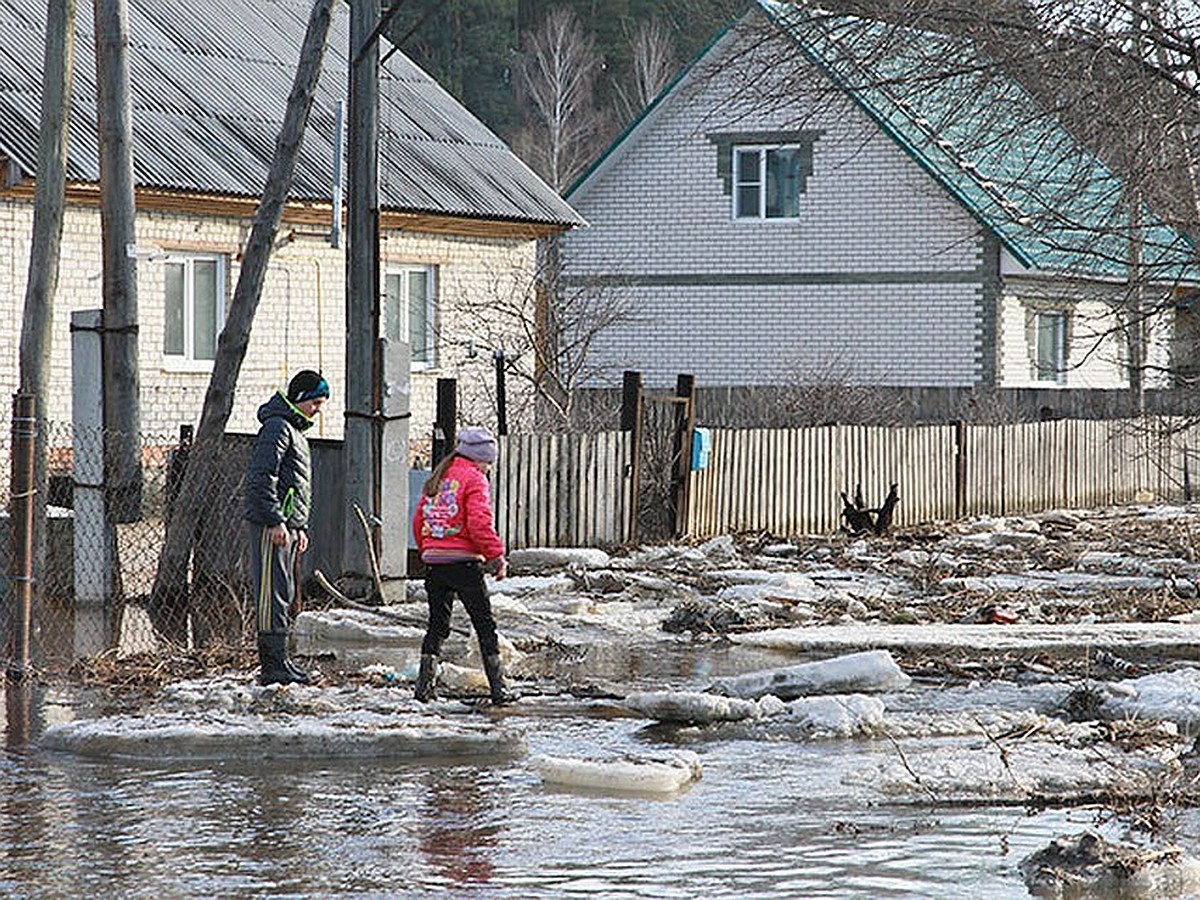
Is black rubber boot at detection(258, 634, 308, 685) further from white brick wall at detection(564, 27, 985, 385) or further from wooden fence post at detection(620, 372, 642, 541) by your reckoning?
white brick wall at detection(564, 27, 985, 385)

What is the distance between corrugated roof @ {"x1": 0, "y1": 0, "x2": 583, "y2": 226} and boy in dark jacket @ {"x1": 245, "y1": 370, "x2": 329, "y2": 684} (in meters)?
10.8

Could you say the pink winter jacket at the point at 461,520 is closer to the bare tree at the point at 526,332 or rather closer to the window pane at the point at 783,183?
the bare tree at the point at 526,332

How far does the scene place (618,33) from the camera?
70000 mm

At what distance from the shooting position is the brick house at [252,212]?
22.5m

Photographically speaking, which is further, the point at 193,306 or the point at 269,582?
the point at 193,306

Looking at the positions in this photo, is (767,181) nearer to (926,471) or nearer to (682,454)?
(926,471)

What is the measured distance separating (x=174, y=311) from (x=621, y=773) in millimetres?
16107

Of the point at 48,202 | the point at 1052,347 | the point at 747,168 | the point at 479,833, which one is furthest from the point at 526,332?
the point at 479,833

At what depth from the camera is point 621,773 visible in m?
8.86

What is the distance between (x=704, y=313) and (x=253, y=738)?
28537 mm

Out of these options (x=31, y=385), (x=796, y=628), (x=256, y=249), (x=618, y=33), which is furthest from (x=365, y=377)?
(x=618, y=33)

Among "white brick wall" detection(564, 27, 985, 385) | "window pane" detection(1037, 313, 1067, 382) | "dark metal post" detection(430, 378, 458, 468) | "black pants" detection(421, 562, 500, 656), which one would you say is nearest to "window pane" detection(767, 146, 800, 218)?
"white brick wall" detection(564, 27, 985, 385)

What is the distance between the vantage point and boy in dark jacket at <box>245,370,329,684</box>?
36.7 feet

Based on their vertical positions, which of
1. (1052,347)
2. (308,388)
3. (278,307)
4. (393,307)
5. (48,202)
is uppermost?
(48,202)
